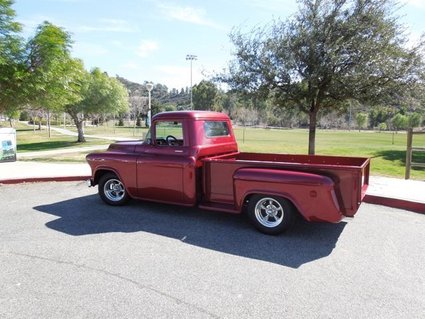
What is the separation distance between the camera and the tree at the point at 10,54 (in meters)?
12.2

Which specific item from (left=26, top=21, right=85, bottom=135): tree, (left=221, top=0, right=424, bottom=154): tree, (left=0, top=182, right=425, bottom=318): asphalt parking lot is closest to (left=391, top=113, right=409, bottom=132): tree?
(left=221, top=0, right=424, bottom=154): tree

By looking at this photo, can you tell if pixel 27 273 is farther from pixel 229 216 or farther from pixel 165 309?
pixel 229 216

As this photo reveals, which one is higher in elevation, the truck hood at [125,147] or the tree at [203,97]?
the tree at [203,97]

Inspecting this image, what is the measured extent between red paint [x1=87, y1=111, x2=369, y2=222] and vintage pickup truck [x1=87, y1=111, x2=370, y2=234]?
1cm

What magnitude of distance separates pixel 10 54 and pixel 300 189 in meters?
12.1

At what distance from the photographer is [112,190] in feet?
23.0

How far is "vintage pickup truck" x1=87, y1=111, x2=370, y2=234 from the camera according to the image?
4742 mm

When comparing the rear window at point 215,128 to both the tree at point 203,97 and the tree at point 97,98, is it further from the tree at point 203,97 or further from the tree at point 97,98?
the tree at point 203,97

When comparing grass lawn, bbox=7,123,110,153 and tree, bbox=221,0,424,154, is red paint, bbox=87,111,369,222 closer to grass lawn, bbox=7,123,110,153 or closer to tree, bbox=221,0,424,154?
tree, bbox=221,0,424,154

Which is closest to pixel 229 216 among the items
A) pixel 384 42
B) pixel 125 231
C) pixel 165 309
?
pixel 125 231

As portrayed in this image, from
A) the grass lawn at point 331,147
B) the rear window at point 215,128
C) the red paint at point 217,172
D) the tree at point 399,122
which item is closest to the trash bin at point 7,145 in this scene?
the grass lawn at point 331,147

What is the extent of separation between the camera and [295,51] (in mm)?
10500

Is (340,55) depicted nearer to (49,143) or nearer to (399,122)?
(49,143)

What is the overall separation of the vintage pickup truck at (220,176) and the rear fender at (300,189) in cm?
1
